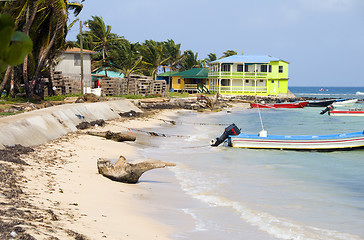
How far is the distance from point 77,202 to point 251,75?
60.6 m

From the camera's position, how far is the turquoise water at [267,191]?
804 centimetres

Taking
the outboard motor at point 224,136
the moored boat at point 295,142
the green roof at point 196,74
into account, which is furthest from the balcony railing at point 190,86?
the moored boat at point 295,142

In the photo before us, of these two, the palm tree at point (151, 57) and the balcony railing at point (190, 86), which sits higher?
the palm tree at point (151, 57)

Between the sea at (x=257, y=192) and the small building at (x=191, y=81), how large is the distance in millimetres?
50973

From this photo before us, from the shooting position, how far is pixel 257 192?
1104 centimetres

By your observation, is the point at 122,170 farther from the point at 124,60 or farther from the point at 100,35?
the point at 100,35

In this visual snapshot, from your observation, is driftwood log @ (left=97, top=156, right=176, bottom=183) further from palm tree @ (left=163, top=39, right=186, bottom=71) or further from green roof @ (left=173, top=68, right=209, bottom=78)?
palm tree @ (left=163, top=39, right=186, bottom=71)

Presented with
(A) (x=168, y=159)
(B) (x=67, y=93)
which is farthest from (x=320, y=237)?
(B) (x=67, y=93)

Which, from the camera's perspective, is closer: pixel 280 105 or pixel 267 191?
pixel 267 191

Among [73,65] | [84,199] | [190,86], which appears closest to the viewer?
[84,199]

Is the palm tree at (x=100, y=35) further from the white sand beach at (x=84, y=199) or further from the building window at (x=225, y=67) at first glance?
the white sand beach at (x=84, y=199)

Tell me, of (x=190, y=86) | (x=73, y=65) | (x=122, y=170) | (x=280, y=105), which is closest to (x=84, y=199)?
(x=122, y=170)

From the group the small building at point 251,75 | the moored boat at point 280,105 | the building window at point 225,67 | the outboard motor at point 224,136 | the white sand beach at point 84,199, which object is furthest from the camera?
the building window at point 225,67

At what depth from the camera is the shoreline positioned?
587cm
